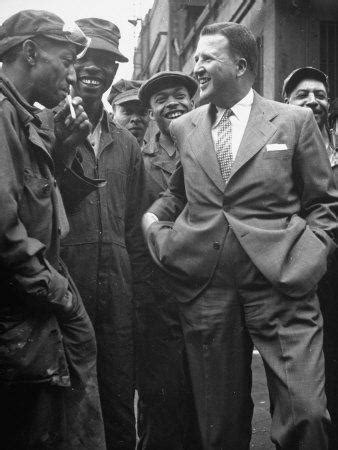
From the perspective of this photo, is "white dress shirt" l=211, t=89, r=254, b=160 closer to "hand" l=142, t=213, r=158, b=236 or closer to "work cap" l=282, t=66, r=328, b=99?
"hand" l=142, t=213, r=158, b=236

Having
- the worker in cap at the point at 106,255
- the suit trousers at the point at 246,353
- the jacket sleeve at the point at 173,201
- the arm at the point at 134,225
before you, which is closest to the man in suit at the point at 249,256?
the suit trousers at the point at 246,353

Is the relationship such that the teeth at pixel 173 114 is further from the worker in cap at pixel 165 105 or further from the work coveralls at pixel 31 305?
the work coveralls at pixel 31 305

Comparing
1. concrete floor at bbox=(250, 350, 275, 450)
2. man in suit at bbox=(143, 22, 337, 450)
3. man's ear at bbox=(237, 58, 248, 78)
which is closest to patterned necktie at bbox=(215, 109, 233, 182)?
man in suit at bbox=(143, 22, 337, 450)

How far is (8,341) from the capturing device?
2527 millimetres

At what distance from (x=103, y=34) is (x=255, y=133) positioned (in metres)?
1.52

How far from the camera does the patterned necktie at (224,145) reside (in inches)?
131

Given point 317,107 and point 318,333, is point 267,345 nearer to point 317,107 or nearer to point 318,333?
point 318,333

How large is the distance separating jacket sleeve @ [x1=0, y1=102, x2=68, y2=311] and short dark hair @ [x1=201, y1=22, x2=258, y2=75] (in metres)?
1.41

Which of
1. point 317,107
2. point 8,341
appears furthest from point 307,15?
point 8,341

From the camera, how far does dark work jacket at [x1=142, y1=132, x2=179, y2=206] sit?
4.64 meters

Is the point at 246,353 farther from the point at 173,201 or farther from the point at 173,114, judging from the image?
the point at 173,114

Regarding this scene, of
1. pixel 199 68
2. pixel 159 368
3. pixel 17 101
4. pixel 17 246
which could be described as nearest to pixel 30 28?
pixel 17 101

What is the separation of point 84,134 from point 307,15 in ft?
27.3

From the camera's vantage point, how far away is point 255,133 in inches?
128
